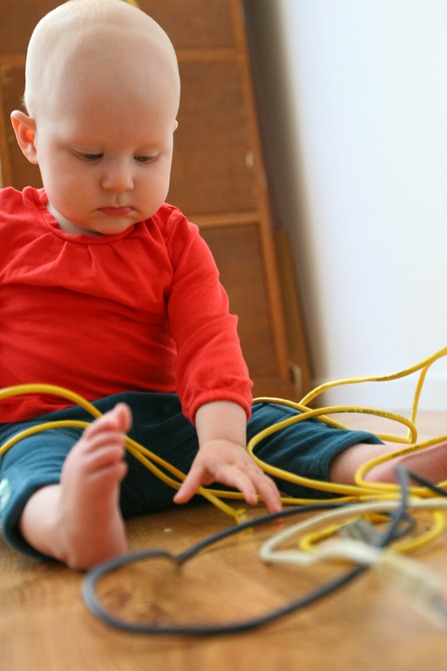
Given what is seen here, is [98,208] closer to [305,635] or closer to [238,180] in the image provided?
[305,635]

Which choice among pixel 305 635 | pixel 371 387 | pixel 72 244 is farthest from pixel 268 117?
pixel 305 635

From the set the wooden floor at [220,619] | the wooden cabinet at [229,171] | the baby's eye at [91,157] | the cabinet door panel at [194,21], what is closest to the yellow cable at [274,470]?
the wooden floor at [220,619]

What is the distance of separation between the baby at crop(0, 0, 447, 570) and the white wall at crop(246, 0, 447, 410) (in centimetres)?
74

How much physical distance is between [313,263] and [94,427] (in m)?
1.73

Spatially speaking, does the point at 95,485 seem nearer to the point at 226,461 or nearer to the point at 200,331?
the point at 226,461

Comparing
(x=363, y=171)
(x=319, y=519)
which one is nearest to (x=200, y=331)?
(x=319, y=519)

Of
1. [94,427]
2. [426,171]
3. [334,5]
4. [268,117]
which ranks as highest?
[334,5]

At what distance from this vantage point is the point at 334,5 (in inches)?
75.4

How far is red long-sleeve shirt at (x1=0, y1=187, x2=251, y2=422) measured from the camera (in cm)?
88

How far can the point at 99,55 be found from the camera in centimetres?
79

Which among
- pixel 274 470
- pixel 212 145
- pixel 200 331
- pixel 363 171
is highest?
pixel 212 145

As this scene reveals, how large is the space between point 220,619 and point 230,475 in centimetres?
22

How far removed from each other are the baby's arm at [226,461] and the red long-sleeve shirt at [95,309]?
80 millimetres

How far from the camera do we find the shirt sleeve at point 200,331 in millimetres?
810
